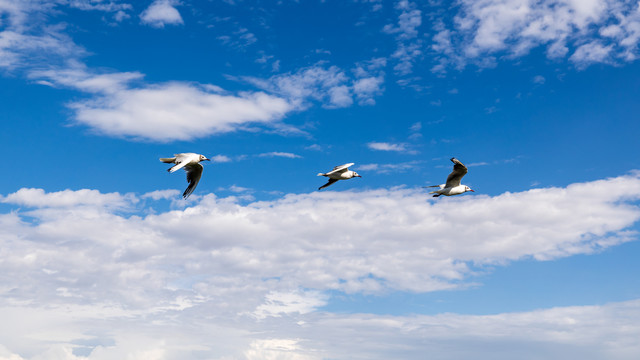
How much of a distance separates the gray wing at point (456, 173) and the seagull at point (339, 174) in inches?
514

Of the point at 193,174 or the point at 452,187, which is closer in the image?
the point at 193,174

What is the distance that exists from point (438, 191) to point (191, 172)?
32312mm

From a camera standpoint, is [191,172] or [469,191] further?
[469,191]

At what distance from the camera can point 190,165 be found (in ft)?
226

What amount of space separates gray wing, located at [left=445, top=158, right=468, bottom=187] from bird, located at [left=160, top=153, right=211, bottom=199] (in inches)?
1205

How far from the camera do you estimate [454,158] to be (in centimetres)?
6975

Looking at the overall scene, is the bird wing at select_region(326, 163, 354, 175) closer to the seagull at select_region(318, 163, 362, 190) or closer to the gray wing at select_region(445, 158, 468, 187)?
the seagull at select_region(318, 163, 362, 190)

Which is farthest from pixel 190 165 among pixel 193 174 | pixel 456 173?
pixel 456 173

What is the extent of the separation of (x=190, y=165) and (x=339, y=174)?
68.3 ft

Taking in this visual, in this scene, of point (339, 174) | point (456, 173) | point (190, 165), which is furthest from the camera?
point (339, 174)

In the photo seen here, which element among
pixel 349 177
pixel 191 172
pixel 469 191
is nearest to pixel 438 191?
pixel 469 191

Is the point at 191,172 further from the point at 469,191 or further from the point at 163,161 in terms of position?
the point at 469,191

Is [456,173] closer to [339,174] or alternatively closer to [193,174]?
[339,174]

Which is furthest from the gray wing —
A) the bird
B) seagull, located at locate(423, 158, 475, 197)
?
the bird
